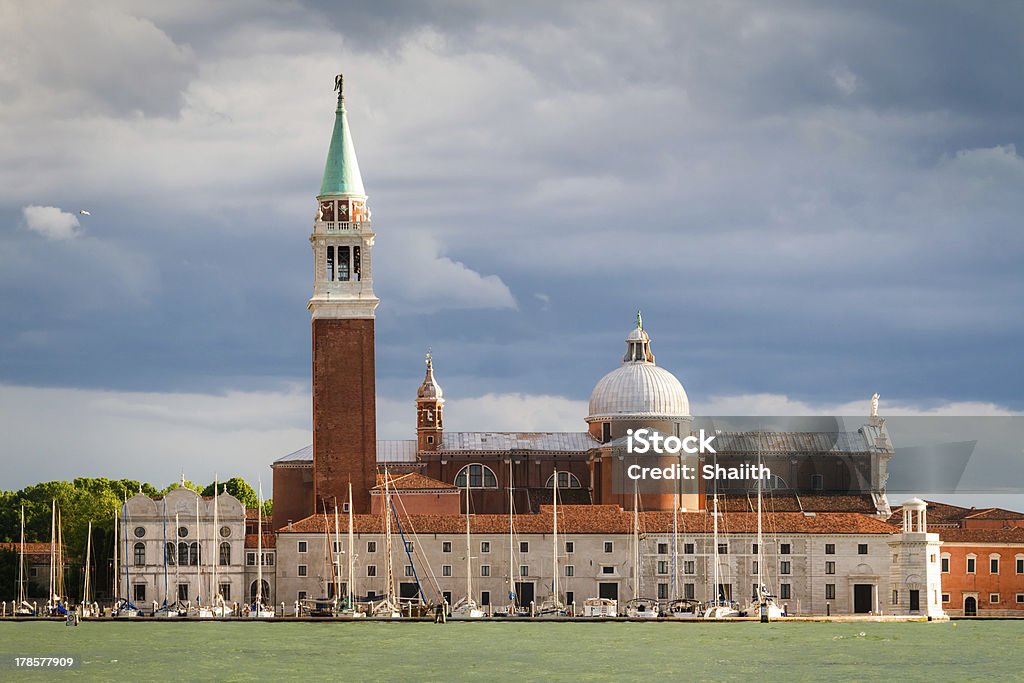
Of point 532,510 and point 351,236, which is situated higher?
point 351,236

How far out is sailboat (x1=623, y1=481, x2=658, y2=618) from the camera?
2744 inches

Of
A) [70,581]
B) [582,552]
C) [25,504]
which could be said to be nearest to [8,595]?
[70,581]

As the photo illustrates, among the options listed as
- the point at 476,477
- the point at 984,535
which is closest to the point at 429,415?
the point at 476,477

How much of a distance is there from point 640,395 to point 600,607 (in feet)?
44.4

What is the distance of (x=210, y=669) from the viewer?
151ft

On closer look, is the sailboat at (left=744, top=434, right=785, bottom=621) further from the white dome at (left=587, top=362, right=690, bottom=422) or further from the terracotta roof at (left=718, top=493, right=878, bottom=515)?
the white dome at (left=587, top=362, right=690, bottom=422)

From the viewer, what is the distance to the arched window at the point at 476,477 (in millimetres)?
81250

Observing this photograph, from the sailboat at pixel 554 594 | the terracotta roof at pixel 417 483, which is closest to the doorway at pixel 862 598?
the sailboat at pixel 554 594

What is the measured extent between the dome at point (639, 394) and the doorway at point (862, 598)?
12111mm

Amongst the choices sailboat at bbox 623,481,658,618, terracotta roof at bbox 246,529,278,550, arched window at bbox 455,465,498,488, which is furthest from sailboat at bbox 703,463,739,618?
terracotta roof at bbox 246,529,278,550

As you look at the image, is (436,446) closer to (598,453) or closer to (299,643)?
(598,453)

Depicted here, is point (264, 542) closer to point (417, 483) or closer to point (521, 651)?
point (417, 483)

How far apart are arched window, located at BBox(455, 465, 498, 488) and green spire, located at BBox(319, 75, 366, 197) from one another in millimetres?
12058

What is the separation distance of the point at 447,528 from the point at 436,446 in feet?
30.7
